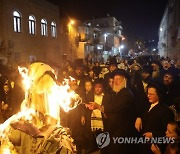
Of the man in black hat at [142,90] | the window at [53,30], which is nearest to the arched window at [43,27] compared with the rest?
the window at [53,30]

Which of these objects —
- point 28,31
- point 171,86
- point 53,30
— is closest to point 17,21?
point 28,31

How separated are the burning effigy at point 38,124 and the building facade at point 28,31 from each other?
1877 cm

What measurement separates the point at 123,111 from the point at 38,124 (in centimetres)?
202

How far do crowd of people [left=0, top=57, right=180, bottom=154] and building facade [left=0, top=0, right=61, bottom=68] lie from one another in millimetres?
14360

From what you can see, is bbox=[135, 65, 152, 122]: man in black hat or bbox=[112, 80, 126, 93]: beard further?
bbox=[135, 65, 152, 122]: man in black hat

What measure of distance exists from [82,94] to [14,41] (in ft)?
58.0

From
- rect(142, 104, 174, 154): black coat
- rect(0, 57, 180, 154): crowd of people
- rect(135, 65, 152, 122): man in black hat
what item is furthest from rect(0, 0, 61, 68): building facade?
rect(142, 104, 174, 154): black coat

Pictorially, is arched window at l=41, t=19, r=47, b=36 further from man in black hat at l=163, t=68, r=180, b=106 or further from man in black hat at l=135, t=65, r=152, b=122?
man in black hat at l=163, t=68, r=180, b=106

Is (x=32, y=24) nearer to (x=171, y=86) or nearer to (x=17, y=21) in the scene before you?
(x=17, y=21)

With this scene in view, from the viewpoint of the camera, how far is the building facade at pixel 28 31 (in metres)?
22.1

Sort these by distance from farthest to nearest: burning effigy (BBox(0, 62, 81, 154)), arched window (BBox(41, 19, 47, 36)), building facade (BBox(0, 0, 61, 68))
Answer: arched window (BBox(41, 19, 47, 36)) < building facade (BBox(0, 0, 61, 68)) < burning effigy (BBox(0, 62, 81, 154))

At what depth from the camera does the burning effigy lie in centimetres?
301

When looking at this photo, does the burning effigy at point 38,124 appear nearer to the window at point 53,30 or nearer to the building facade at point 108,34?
the window at point 53,30

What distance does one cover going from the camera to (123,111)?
16.2 ft
